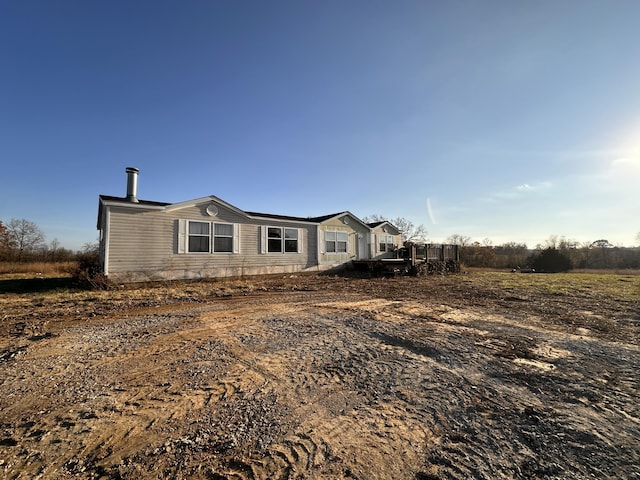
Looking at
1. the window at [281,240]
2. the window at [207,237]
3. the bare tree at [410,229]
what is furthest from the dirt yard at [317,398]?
the bare tree at [410,229]

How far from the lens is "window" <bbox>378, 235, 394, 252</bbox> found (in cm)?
2061

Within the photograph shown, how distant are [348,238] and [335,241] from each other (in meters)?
1.22

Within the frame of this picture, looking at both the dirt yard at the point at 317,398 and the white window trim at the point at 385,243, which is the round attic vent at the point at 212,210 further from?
the white window trim at the point at 385,243

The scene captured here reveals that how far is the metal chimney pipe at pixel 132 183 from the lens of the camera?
10953 mm

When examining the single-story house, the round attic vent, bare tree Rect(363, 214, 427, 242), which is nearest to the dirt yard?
the single-story house

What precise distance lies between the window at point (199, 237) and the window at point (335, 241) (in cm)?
708

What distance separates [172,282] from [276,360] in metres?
9.17

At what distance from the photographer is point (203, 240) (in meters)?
12.4

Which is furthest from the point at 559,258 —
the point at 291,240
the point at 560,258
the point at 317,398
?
the point at 317,398

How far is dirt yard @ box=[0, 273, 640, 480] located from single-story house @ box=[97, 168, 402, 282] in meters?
4.67

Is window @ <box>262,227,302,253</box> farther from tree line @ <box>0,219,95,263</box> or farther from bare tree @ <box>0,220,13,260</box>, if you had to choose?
bare tree @ <box>0,220,13,260</box>

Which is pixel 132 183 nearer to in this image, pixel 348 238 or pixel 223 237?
pixel 223 237

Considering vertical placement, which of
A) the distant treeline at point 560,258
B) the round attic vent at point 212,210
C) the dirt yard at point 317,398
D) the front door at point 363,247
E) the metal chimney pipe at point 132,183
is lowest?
the dirt yard at point 317,398

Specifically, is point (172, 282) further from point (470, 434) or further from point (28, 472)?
point (470, 434)
